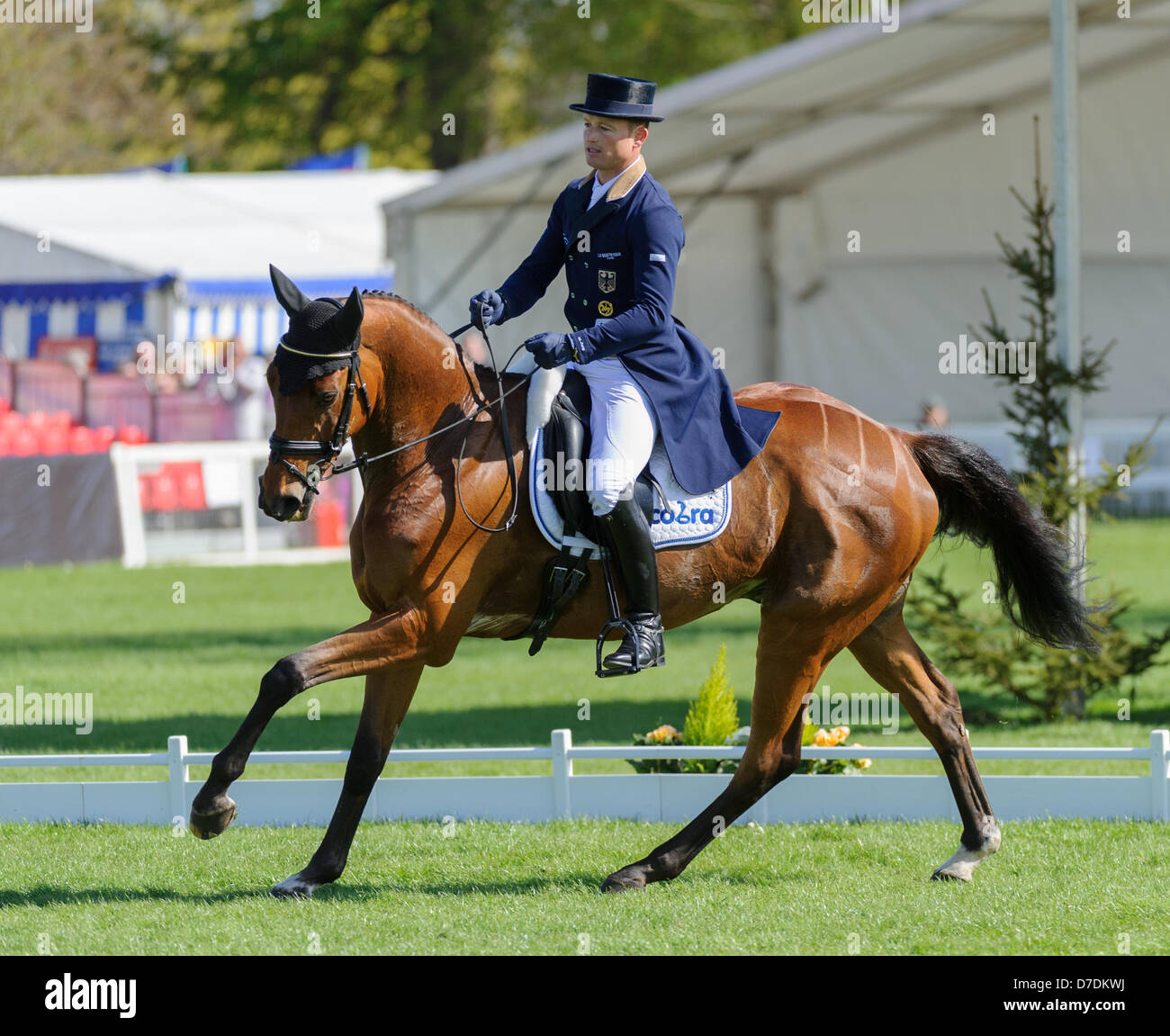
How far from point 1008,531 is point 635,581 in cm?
177

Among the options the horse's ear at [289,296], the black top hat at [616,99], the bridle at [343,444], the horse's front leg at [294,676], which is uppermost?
the black top hat at [616,99]

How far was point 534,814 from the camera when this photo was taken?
7387 millimetres

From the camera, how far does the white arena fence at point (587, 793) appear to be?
23.6 feet

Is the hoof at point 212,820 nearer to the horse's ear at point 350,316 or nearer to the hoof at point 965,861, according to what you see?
the horse's ear at point 350,316

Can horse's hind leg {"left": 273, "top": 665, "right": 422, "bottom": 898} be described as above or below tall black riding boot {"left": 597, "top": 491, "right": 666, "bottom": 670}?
below

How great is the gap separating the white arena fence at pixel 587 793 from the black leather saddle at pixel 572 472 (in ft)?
5.51

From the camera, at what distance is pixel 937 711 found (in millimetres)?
6426

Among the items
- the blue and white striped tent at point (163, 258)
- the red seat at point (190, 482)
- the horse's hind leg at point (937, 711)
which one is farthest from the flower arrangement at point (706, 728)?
the blue and white striped tent at point (163, 258)

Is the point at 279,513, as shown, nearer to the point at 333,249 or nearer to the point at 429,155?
the point at 333,249

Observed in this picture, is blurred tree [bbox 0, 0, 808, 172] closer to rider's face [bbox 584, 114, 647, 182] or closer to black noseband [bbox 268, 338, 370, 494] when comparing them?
rider's face [bbox 584, 114, 647, 182]

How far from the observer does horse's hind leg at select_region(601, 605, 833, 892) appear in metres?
6.18

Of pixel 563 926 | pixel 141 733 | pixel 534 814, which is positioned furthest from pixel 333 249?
pixel 563 926

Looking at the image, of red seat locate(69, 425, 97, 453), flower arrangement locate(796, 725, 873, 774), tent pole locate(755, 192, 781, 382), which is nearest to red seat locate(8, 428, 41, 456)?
red seat locate(69, 425, 97, 453)

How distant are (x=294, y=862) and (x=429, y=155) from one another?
38.3 m
